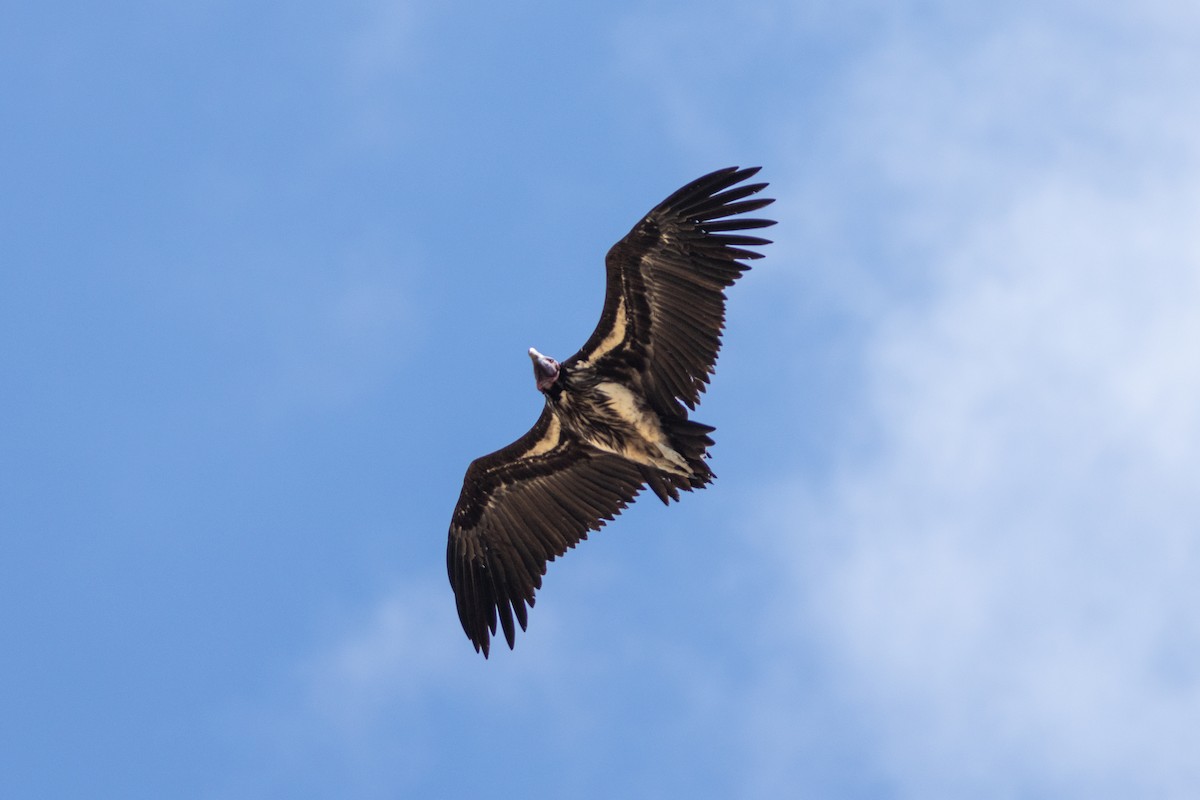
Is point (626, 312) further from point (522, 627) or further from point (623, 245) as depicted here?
point (522, 627)

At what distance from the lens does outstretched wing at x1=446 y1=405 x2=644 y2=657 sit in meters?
28.5

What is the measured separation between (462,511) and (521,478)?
48.6 inches

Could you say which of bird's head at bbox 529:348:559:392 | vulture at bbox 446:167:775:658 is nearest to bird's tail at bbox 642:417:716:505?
vulture at bbox 446:167:775:658

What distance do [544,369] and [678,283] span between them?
9.10ft

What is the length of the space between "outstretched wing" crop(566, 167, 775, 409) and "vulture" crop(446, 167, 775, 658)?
0.05 feet

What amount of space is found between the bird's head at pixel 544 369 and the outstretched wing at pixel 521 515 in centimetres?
86

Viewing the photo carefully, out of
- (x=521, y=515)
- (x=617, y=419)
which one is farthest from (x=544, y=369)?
(x=521, y=515)

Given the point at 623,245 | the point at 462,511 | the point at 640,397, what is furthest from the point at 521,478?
the point at 623,245

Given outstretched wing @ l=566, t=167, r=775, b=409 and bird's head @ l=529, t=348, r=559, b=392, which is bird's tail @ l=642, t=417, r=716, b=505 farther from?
bird's head @ l=529, t=348, r=559, b=392

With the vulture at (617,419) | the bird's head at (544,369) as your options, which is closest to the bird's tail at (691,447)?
the vulture at (617,419)

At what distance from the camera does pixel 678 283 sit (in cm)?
2641

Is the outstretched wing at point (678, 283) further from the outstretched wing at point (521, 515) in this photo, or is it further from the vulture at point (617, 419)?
the outstretched wing at point (521, 515)

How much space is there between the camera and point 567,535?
93.9ft

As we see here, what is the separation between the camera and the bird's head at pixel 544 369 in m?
27.4
